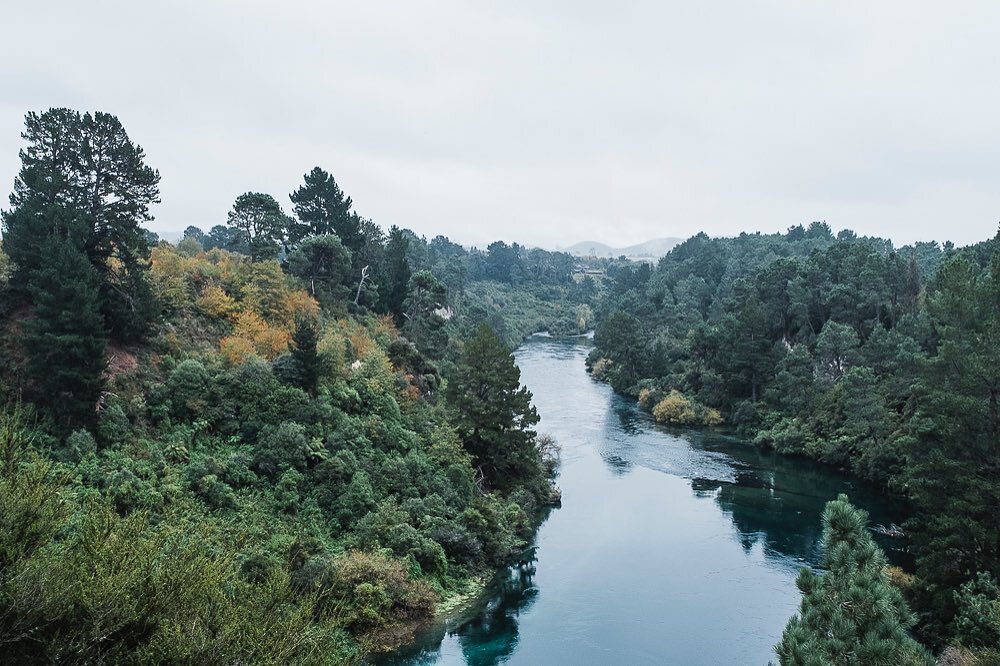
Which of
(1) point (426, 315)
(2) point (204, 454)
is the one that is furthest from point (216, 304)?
(1) point (426, 315)

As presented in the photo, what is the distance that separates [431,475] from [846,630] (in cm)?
2469

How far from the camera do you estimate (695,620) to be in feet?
→ 99.1

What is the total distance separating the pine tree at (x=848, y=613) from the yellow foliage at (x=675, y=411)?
54218 millimetres

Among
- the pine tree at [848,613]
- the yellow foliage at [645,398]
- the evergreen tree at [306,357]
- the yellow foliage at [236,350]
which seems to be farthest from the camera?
the yellow foliage at [645,398]

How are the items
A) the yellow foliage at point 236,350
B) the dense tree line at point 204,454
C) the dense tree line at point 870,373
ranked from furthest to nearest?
the yellow foliage at point 236,350 < the dense tree line at point 870,373 < the dense tree line at point 204,454

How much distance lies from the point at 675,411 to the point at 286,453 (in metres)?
47.8

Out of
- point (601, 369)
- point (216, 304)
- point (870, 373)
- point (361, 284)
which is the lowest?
point (601, 369)

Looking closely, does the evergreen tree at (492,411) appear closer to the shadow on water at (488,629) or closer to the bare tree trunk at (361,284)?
the shadow on water at (488,629)

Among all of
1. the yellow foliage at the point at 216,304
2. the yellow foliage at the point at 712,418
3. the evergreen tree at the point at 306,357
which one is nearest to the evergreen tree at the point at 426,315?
the yellow foliage at the point at 216,304

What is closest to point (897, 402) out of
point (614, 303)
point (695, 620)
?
point (695, 620)

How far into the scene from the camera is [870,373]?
53.1 meters

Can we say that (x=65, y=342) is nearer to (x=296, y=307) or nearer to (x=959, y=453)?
(x=296, y=307)

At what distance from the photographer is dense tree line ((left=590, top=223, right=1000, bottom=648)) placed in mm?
26531

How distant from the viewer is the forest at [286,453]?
12164 millimetres
